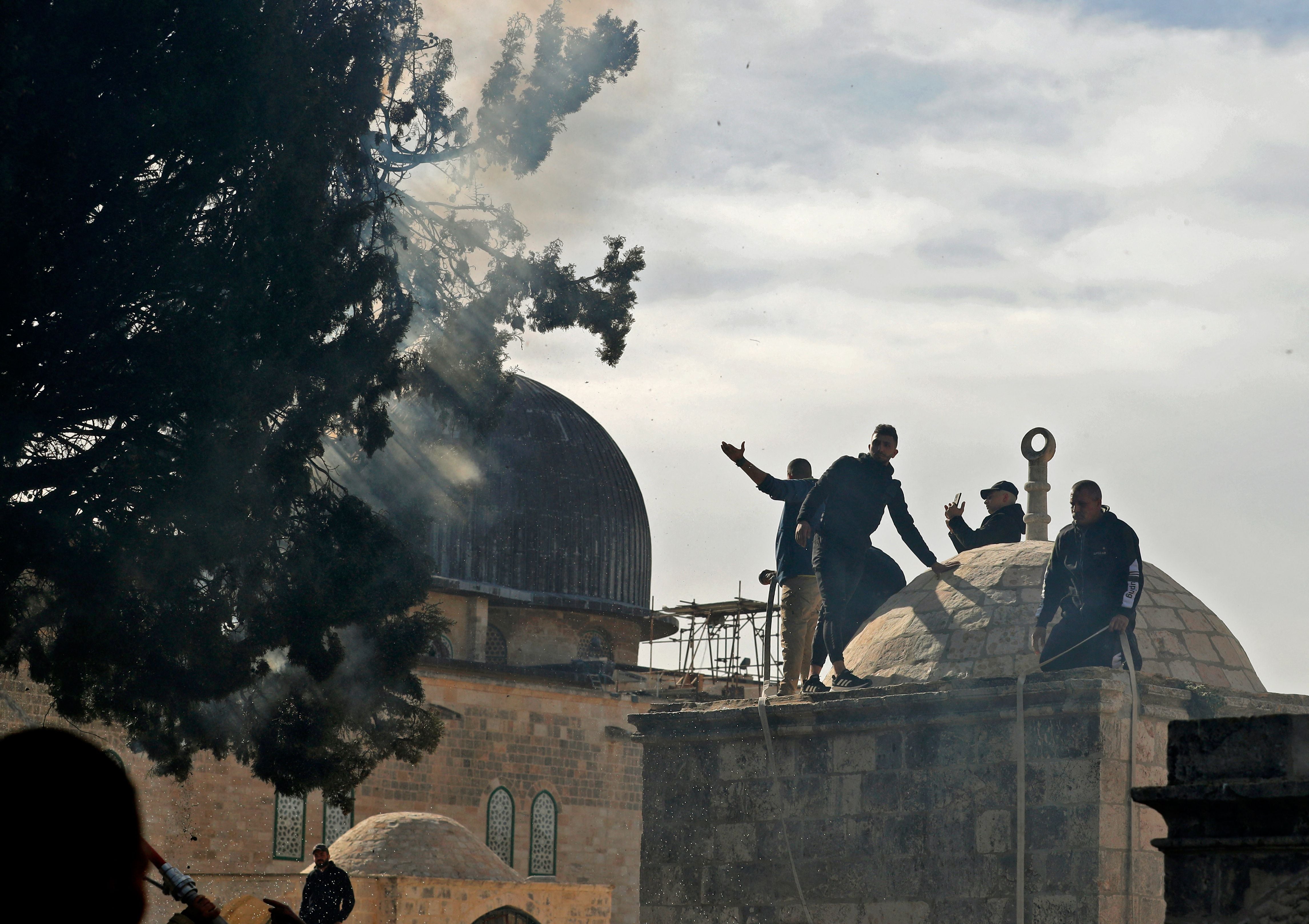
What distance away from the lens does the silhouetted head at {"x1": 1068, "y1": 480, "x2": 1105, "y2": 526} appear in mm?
7293

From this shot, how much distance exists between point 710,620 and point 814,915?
86.5ft

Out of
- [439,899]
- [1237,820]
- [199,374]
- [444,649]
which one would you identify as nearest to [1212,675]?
[1237,820]

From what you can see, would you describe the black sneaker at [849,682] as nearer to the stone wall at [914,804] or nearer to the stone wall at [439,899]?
the stone wall at [914,804]

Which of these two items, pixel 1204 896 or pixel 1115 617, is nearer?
pixel 1204 896

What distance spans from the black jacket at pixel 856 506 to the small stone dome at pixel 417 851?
12476 mm

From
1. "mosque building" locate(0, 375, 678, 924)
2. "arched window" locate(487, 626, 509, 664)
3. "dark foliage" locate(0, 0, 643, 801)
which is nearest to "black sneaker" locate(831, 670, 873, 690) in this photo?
"dark foliage" locate(0, 0, 643, 801)

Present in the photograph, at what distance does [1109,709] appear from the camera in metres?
6.75

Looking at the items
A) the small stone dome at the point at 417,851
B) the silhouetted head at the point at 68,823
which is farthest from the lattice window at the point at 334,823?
the silhouetted head at the point at 68,823

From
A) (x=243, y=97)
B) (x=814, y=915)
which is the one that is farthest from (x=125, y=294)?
(x=814, y=915)

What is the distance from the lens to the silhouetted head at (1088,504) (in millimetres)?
7293

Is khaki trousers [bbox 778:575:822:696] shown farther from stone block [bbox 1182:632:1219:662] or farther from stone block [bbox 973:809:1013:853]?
stone block [bbox 1182:632:1219:662]

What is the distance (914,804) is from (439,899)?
518 inches

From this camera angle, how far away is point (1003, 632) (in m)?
7.64

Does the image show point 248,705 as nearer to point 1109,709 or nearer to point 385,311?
point 385,311
